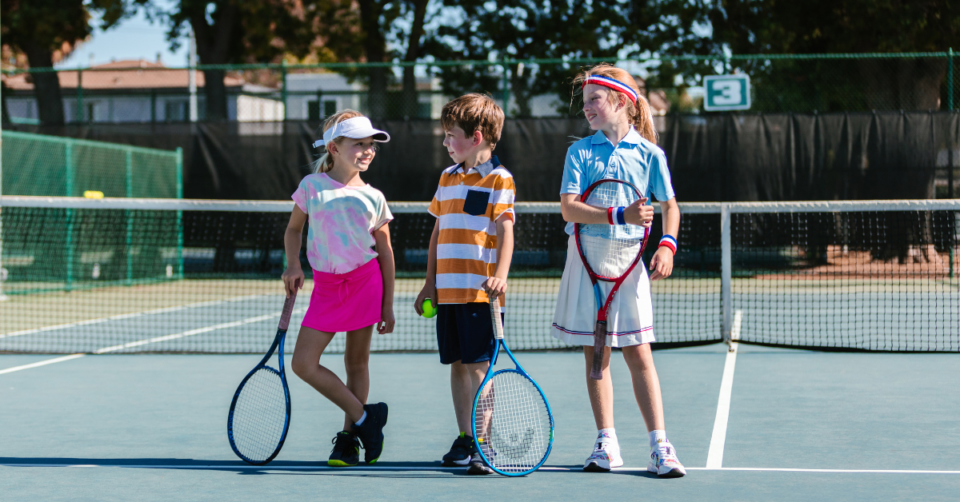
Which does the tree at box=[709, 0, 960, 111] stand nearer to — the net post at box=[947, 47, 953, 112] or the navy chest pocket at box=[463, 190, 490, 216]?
the net post at box=[947, 47, 953, 112]

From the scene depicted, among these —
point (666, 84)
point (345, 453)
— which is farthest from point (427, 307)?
point (666, 84)

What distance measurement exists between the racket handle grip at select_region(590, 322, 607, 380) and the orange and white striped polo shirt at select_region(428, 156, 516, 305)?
449 mm

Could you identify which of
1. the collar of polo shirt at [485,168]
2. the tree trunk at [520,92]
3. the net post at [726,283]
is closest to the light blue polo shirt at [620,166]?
the collar of polo shirt at [485,168]

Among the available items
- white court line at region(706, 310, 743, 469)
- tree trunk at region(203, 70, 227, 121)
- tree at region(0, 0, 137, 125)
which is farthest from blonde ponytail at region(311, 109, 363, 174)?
tree at region(0, 0, 137, 125)

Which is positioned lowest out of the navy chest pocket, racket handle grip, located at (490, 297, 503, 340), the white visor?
racket handle grip, located at (490, 297, 503, 340)

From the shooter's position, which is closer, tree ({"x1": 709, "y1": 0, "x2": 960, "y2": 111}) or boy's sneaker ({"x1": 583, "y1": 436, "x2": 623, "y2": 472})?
boy's sneaker ({"x1": 583, "y1": 436, "x2": 623, "y2": 472})

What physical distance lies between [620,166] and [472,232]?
0.62m

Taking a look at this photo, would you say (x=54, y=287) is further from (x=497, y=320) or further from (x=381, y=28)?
(x=497, y=320)

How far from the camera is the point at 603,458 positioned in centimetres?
→ 382

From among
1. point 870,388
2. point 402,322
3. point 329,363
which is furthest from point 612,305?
point 402,322

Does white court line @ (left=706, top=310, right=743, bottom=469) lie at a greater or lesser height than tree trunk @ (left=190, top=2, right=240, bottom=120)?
lesser

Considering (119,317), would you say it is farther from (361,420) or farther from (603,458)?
(603,458)

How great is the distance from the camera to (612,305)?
12.4 feet

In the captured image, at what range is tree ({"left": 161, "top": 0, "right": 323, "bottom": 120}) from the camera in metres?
20.8
